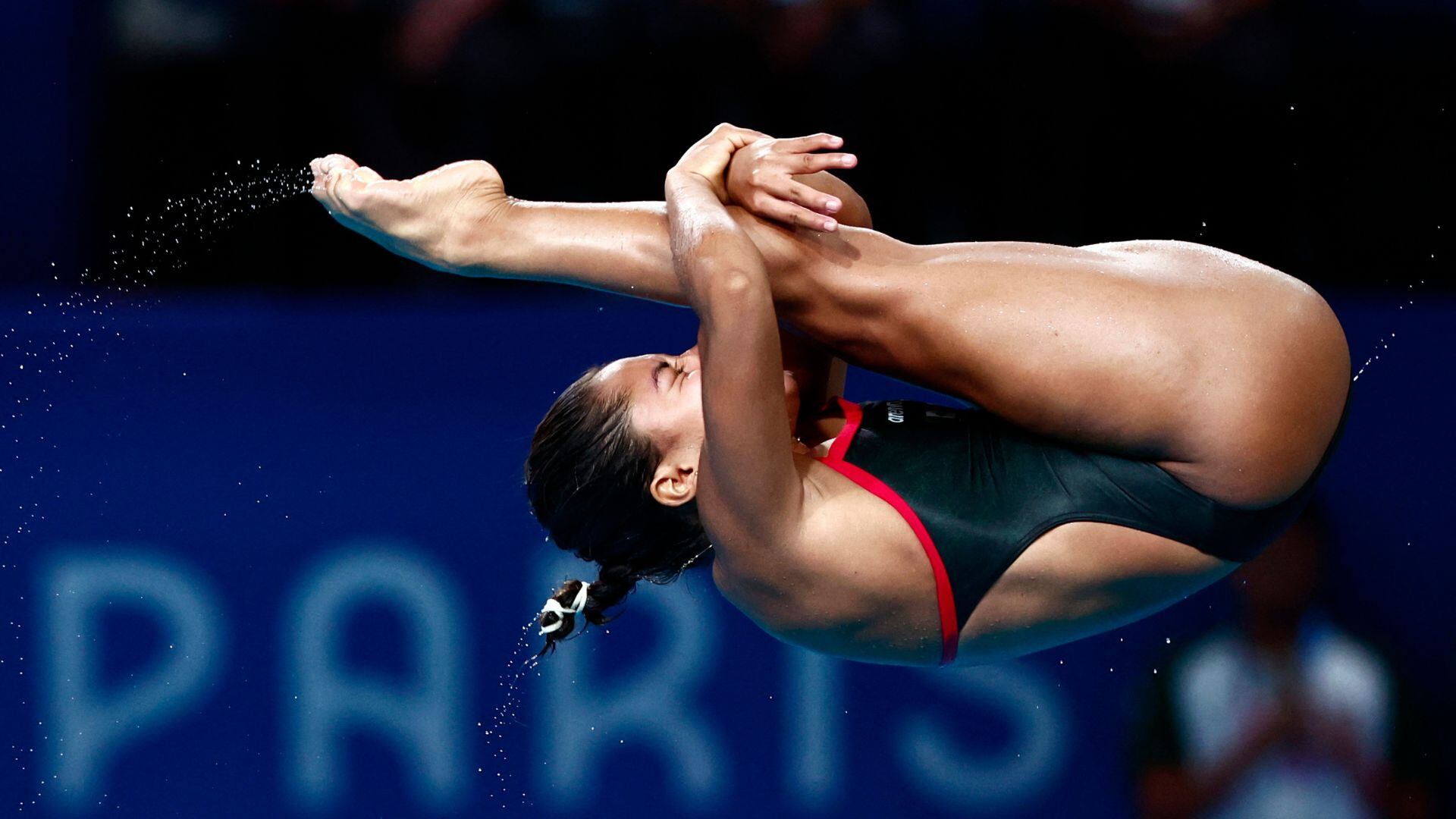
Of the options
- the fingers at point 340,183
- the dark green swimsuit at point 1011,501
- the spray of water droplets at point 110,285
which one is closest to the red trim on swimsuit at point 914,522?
the dark green swimsuit at point 1011,501

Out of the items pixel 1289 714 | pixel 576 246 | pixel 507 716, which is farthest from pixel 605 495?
pixel 1289 714

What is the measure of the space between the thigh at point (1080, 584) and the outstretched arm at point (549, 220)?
20.2 inches

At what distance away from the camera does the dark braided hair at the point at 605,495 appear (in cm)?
219

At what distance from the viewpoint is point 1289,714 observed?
314 cm

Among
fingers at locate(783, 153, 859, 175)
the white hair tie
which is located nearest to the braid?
the white hair tie

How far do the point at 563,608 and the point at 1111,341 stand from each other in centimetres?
99

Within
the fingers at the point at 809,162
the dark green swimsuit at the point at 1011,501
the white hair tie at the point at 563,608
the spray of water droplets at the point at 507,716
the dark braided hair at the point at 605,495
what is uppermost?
the fingers at the point at 809,162

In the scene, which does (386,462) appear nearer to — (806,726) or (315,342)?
(315,342)

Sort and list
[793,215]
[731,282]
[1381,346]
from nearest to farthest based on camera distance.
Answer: [731,282], [793,215], [1381,346]

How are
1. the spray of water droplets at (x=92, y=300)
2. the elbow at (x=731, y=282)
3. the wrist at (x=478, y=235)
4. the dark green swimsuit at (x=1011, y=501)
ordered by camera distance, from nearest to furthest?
the elbow at (x=731, y=282)
the dark green swimsuit at (x=1011, y=501)
the wrist at (x=478, y=235)
the spray of water droplets at (x=92, y=300)

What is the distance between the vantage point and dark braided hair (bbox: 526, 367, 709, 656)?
86.1 inches

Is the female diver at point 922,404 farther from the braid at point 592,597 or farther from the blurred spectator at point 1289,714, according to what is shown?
the blurred spectator at point 1289,714

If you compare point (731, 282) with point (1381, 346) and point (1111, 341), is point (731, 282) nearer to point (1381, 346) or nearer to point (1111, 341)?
point (1111, 341)

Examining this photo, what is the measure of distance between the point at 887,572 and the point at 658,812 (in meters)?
1.52
